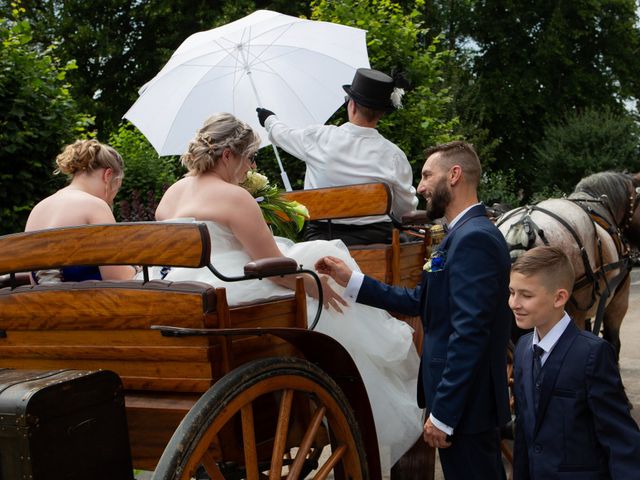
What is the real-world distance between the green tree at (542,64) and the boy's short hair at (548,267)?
21.0 m

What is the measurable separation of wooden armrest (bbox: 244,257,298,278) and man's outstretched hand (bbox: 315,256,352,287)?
0.59 m

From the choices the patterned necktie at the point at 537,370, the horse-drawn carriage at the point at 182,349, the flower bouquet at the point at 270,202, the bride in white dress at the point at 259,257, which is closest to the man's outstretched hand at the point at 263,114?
the flower bouquet at the point at 270,202

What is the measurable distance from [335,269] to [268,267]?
72 cm

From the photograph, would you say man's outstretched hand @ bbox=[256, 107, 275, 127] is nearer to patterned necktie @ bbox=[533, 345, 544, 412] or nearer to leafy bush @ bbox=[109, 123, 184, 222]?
patterned necktie @ bbox=[533, 345, 544, 412]

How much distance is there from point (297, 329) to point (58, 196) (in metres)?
1.51

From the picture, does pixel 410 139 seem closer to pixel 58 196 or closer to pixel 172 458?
pixel 58 196

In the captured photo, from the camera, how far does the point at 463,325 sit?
8.67 feet

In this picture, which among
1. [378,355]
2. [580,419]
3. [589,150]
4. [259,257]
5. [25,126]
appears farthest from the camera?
[589,150]

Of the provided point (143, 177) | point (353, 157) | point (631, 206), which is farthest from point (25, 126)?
point (631, 206)

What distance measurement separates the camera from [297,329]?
2693 mm

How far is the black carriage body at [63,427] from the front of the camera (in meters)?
2.07

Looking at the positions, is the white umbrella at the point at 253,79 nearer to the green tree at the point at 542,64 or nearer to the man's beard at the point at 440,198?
the man's beard at the point at 440,198

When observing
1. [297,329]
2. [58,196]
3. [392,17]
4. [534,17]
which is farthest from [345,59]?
[534,17]

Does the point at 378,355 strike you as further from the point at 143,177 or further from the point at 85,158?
the point at 143,177
